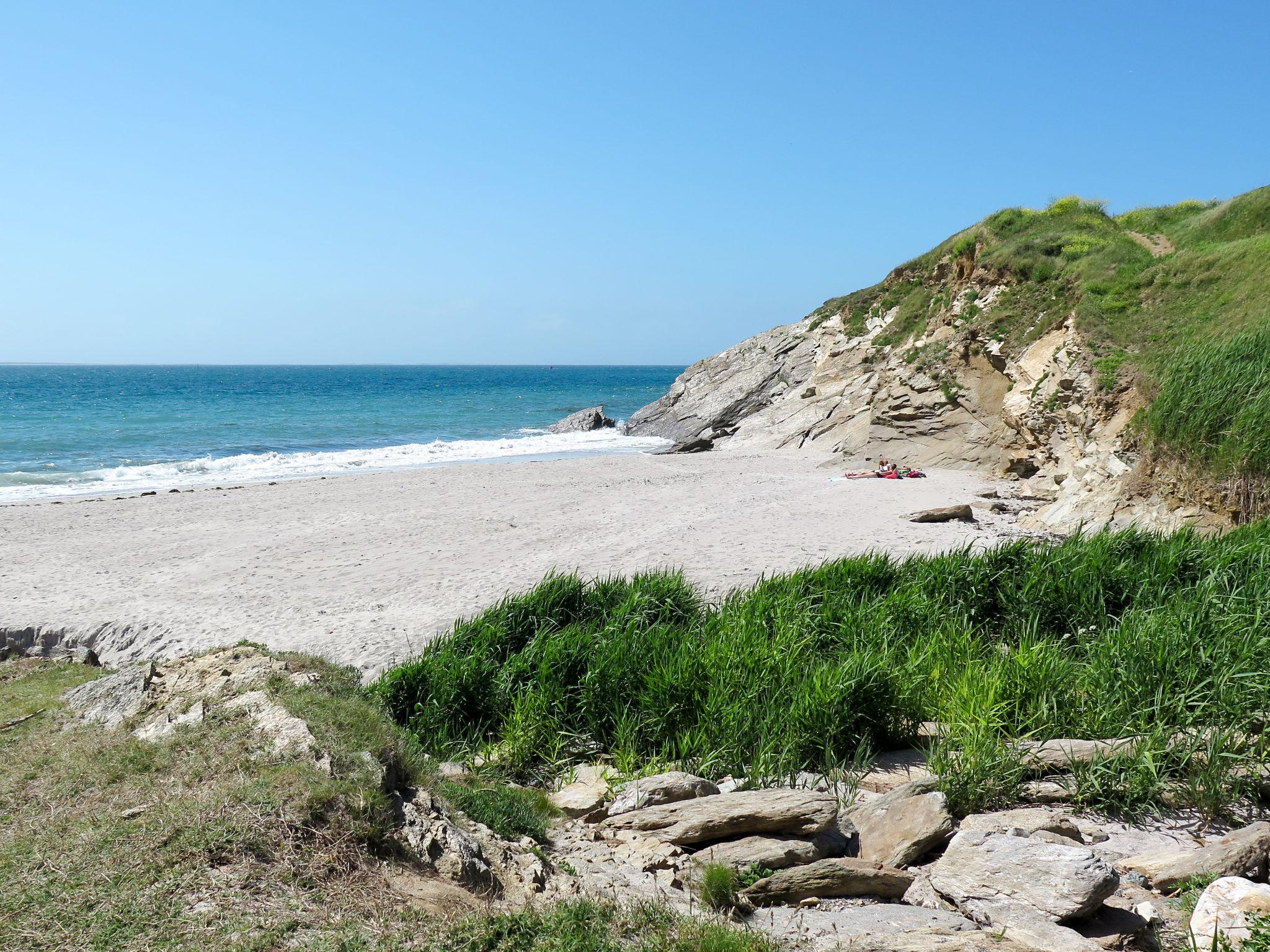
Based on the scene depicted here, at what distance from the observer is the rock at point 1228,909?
3.59 meters

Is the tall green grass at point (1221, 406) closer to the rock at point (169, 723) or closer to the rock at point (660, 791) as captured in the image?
the rock at point (660, 791)

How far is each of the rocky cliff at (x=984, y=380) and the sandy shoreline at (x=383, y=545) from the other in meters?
1.99

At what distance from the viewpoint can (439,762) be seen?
631cm

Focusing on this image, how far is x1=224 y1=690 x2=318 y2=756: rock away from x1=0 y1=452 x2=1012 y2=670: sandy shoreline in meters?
3.69

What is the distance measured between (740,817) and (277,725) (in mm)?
2890

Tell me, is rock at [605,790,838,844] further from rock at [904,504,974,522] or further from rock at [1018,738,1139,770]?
rock at [904,504,974,522]

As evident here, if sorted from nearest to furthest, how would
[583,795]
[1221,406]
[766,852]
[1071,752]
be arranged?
1. [766,852]
2. [1071,752]
3. [583,795]
4. [1221,406]

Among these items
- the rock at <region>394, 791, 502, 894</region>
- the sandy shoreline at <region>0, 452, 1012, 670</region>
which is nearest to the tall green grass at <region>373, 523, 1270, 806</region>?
the rock at <region>394, 791, 502, 894</region>

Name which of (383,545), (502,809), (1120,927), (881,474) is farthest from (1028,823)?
(881,474)

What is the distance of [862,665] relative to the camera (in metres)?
6.80

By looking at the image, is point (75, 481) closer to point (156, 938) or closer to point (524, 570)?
point (524, 570)

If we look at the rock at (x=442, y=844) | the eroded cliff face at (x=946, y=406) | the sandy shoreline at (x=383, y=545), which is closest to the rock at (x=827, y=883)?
the rock at (x=442, y=844)

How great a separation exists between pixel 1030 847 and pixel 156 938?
411cm

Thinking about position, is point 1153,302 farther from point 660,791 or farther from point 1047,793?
point 660,791
